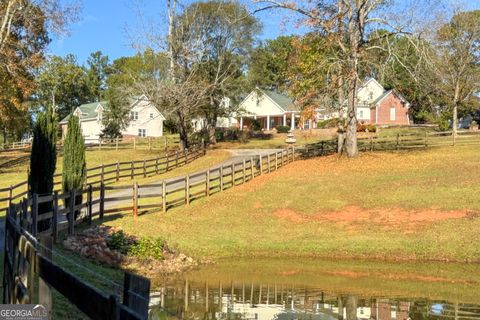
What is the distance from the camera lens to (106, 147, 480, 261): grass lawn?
18.3 meters

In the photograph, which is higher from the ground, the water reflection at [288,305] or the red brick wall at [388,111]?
the red brick wall at [388,111]

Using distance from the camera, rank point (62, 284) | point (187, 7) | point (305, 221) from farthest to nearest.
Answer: point (187, 7) < point (305, 221) < point (62, 284)

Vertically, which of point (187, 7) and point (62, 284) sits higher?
point (187, 7)

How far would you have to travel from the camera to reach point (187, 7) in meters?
49.3

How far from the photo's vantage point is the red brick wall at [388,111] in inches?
2908

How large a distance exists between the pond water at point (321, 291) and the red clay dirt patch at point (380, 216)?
4.22 meters

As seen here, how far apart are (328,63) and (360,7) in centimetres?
352

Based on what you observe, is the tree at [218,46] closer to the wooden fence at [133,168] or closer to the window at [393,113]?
the wooden fence at [133,168]

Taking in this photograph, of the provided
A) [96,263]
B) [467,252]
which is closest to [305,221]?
[467,252]

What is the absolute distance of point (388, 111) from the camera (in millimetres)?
74812

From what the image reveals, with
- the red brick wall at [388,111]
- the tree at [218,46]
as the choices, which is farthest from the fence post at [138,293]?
the red brick wall at [388,111]

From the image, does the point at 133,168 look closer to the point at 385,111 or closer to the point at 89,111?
the point at 385,111

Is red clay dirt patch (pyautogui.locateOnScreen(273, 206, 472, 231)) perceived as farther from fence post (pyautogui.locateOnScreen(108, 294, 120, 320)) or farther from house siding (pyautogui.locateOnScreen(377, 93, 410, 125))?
house siding (pyautogui.locateOnScreen(377, 93, 410, 125))

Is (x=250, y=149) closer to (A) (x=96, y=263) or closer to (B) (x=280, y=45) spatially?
(A) (x=96, y=263)
